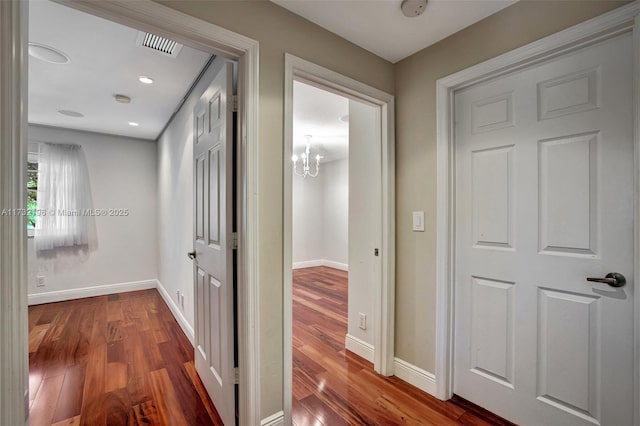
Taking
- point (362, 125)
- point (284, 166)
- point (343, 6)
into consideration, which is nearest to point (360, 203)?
point (362, 125)

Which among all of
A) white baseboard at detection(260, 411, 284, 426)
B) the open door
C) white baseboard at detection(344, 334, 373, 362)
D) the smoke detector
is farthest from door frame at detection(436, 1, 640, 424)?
the open door

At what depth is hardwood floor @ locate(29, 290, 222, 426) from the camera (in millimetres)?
1717

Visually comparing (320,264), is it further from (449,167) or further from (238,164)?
(238,164)

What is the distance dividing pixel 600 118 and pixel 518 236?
69 centimetres

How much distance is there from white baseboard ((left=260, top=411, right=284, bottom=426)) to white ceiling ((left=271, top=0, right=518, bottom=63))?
2.31m

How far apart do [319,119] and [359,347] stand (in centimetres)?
278

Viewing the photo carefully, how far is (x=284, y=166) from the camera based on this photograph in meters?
1.56

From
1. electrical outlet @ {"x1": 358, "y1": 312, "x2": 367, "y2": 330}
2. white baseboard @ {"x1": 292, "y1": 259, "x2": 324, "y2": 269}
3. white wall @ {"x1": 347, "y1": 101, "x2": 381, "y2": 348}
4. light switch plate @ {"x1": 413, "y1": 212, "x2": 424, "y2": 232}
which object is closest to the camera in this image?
light switch plate @ {"x1": 413, "y1": 212, "x2": 424, "y2": 232}

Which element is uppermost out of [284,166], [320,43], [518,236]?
[320,43]

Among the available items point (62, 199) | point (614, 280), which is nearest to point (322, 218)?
point (62, 199)

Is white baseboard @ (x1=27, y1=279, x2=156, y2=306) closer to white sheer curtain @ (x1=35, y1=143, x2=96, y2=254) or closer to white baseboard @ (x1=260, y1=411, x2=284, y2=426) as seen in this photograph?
white sheer curtain @ (x1=35, y1=143, x2=96, y2=254)

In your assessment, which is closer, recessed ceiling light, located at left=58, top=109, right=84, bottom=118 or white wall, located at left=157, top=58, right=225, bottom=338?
white wall, located at left=157, top=58, right=225, bottom=338

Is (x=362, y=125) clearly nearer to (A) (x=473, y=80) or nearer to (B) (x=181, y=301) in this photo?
(A) (x=473, y=80)

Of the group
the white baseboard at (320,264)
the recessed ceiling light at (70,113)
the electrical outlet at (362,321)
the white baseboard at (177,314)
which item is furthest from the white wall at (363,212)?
the white baseboard at (320,264)
